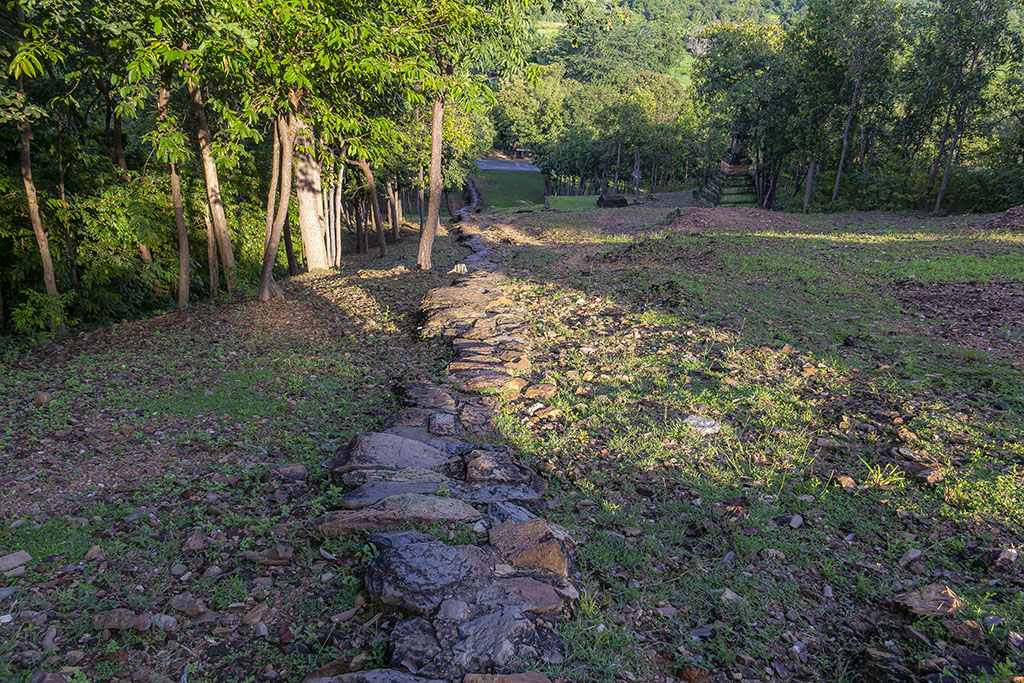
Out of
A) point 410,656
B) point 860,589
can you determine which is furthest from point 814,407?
point 410,656

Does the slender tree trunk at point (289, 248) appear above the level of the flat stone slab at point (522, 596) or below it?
above

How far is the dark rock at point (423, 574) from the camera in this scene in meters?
2.70

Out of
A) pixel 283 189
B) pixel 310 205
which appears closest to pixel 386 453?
pixel 283 189

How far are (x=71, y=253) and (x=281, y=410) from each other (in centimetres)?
666

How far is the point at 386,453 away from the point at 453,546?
53.4 inches

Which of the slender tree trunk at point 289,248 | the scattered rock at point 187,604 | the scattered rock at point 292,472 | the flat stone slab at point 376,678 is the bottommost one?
the scattered rock at point 187,604

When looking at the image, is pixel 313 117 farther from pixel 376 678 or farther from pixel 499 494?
pixel 376 678

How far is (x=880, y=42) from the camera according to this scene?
2081 cm

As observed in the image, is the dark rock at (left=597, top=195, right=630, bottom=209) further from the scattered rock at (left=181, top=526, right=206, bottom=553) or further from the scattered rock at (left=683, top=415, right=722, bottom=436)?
the scattered rock at (left=181, top=526, right=206, bottom=553)

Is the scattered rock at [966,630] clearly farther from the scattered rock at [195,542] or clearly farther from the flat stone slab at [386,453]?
the scattered rock at [195,542]

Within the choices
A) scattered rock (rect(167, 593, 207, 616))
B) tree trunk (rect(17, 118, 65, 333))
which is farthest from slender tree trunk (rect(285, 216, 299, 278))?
scattered rock (rect(167, 593, 207, 616))

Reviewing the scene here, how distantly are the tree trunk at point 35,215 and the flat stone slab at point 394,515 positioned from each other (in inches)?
285

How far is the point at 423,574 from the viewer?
9.17ft

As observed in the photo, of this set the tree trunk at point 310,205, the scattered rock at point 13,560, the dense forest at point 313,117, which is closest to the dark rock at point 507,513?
the scattered rock at point 13,560
